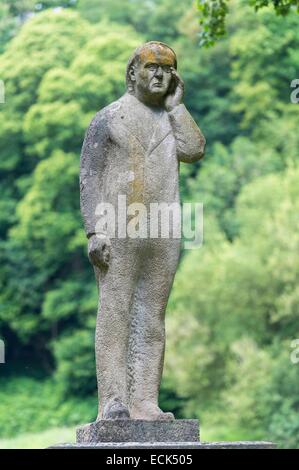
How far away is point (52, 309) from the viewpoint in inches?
2080

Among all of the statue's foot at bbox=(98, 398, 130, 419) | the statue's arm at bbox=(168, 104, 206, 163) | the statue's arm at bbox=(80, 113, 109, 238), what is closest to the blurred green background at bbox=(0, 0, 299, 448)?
the statue's arm at bbox=(168, 104, 206, 163)

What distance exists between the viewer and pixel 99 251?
1145cm

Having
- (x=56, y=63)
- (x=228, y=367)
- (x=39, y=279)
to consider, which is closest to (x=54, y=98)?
(x=56, y=63)

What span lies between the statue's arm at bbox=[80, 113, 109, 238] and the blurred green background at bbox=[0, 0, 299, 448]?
89.5 feet

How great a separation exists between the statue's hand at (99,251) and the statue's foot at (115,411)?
1111 mm

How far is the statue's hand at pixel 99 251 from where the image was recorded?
11.5 meters

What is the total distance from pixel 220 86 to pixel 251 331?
19.8 meters

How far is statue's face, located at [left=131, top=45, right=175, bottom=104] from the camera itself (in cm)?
1185

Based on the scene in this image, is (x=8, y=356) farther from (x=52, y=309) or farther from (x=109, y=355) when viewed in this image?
(x=109, y=355)

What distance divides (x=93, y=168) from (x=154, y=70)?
37.3 inches

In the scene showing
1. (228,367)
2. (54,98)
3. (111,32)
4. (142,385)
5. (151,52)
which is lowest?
(142,385)

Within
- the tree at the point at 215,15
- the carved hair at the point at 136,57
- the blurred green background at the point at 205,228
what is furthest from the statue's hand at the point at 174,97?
the blurred green background at the point at 205,228

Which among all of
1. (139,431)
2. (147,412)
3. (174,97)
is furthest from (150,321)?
(174,97)

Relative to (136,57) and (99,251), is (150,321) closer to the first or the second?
(99,251)
